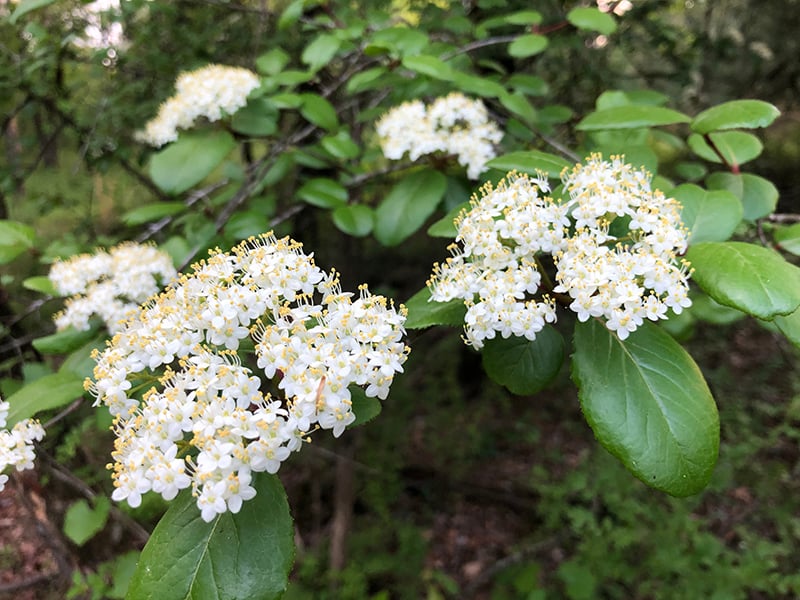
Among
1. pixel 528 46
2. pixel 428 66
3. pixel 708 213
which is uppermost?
pixel 428 66

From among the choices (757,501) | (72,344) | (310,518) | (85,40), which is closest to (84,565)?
(310,518)

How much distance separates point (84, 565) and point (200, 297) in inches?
90.3

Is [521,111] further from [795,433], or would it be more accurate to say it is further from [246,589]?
[795,433]

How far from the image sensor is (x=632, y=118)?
1545mm

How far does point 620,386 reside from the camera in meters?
1.13

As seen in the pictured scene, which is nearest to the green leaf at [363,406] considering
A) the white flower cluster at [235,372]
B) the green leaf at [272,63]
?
the white flower cluster at [235,372]

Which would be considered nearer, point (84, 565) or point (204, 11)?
point (84, 565)

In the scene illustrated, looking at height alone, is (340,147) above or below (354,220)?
above

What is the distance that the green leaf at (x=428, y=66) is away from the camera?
1.69 meters

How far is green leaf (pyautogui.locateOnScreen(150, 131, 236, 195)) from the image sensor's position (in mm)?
1849

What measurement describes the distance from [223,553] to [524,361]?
733mm

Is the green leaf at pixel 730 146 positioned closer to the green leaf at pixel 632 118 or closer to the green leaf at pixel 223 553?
the green leaf at pixel 632 118

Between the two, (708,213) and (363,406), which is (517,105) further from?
(363,406)

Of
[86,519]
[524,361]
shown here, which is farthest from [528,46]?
[86,519]
